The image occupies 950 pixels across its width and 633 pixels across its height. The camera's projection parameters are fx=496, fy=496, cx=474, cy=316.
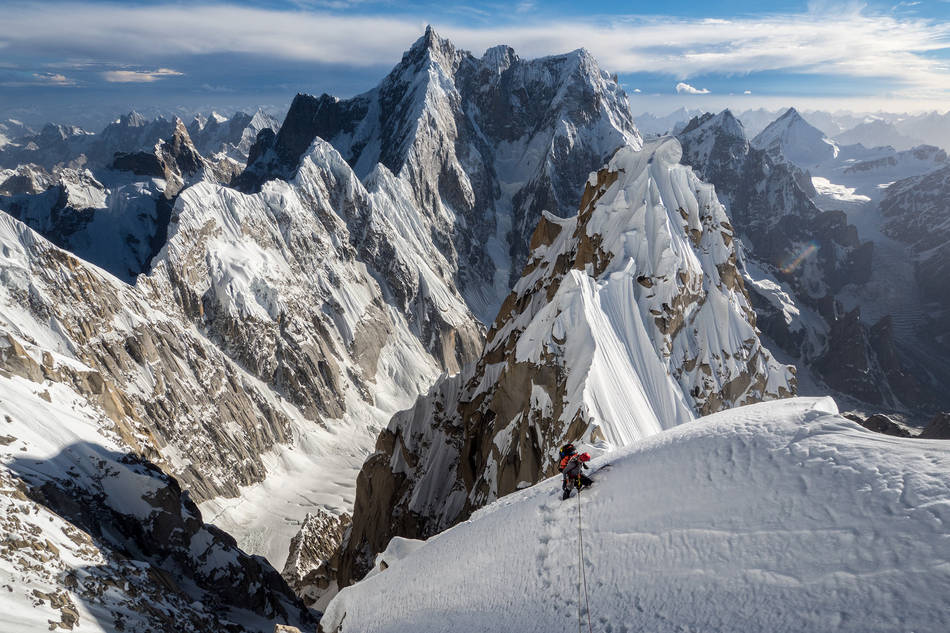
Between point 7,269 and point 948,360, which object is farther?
point 948,360

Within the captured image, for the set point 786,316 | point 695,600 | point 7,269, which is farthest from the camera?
point 786,316

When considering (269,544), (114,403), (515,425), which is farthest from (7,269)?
(515,425)

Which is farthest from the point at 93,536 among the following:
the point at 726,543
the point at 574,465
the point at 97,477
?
the point at 726,543

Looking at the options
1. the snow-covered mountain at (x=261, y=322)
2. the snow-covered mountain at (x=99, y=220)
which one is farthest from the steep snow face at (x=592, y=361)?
the snow-covered mountain at (x=99, y=220)

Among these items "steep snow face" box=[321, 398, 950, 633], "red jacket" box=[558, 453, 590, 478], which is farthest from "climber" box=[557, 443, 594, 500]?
"steep snow face" box=[321, 398, 950, 633]

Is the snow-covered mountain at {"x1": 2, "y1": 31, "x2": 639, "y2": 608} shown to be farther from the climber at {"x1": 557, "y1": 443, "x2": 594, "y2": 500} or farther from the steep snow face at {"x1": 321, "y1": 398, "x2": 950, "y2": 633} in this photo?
the climber at {"x1": 557, "y1": 443, "x2": 594, "y2": 500}

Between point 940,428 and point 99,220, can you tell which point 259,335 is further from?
point 940,428

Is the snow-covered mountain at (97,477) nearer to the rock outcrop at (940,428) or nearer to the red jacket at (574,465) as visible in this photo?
the red jacket at (574,465)

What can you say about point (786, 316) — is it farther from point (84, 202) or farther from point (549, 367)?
point (84, 202)
